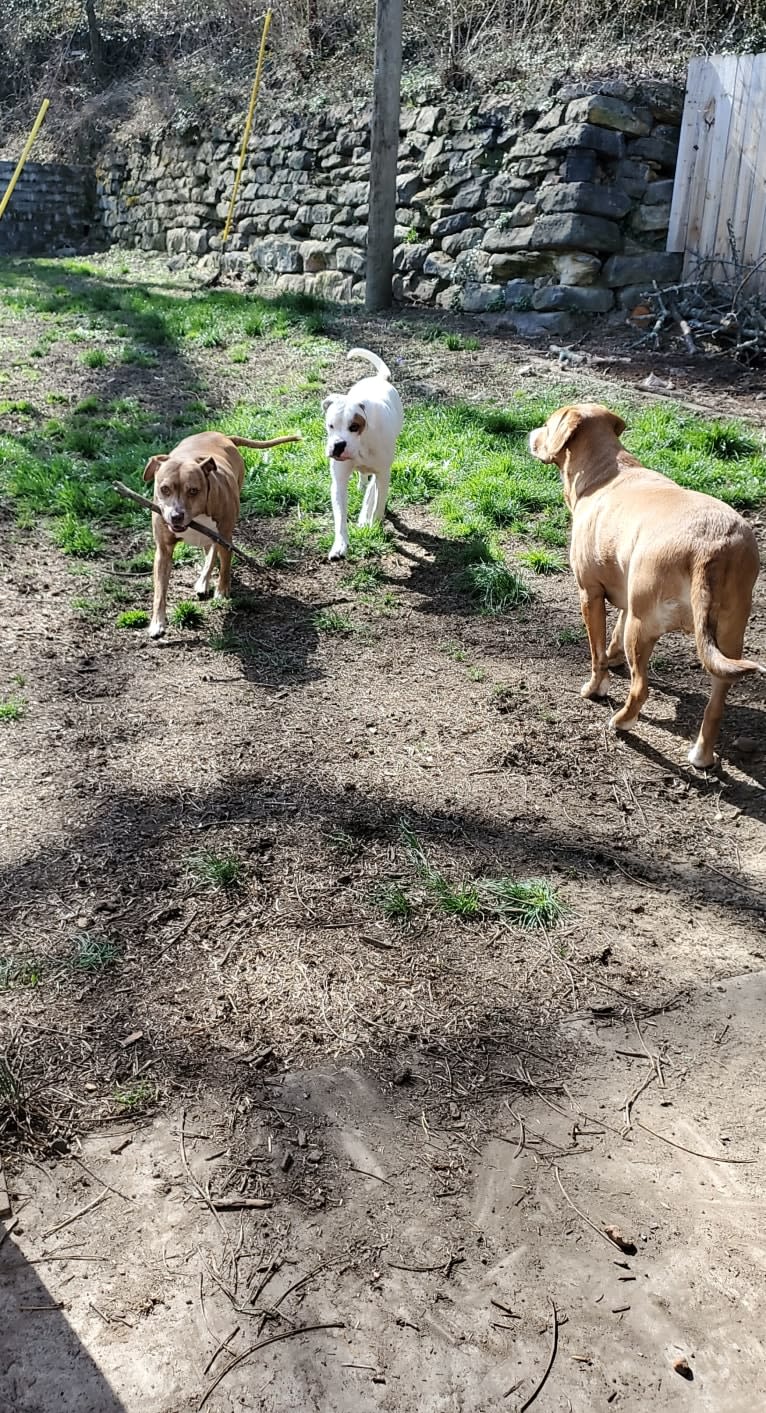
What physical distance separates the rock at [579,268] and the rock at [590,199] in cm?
42

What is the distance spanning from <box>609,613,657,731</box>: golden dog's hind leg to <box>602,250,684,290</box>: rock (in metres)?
7.83

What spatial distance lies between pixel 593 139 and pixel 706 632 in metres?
8.81

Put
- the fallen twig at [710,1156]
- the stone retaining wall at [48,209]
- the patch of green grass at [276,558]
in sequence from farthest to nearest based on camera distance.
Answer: the stone retaining wall at [48,209] → the patch of green grass at [276,558] → the fallen twig at [710,1156]

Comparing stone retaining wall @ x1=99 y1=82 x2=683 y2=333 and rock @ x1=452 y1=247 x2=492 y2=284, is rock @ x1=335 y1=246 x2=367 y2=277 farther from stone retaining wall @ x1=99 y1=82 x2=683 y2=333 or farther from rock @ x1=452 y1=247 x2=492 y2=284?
rock @ x1=452 y1=247 x2=492 y2=284

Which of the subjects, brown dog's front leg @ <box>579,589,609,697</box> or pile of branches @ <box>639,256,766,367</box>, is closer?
brown dog's front leg @ <box>579,589,609,697</box>

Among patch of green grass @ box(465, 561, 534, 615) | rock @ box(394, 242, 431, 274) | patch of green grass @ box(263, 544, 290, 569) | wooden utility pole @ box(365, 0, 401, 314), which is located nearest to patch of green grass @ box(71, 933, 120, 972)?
patch of green grass @ box(465, 561, 534, 615)

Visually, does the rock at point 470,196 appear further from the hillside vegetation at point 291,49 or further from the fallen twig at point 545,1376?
the fallen twig at point 545,1376

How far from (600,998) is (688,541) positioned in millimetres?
1802

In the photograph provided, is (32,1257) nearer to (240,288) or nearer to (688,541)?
(688,541)

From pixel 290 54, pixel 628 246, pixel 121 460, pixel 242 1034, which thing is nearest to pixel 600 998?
pixel 242 1034

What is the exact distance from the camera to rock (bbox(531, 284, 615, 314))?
11.1 meters

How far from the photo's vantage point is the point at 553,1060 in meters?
3.06

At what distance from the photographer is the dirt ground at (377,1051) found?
2260 millimetres

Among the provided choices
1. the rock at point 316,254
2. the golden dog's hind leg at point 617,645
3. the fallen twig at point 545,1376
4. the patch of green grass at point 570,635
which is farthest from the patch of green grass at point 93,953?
the rock at point 316,254
